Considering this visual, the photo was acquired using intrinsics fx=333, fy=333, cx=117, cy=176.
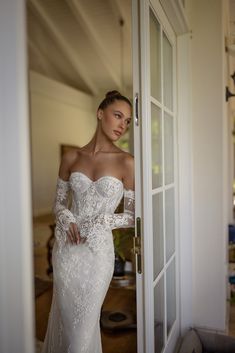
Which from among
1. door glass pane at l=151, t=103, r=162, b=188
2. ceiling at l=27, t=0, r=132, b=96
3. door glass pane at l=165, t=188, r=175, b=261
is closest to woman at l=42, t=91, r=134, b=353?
door glass pane at l=151, t=103, r=162, b=188

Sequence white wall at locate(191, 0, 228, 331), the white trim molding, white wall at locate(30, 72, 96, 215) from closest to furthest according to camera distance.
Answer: the white trim molding → white wall at locate(191, 0, 228, 331) → white wall at locate(30, 72, 96, 215)

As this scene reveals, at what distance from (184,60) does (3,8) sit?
1.70m

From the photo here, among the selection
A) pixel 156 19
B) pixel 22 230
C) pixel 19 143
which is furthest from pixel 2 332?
pixel 156 19

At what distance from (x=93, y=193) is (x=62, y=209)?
0.18 metres

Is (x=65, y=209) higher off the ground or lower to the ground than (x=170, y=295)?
higher

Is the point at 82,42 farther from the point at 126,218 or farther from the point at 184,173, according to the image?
the point at 126,218

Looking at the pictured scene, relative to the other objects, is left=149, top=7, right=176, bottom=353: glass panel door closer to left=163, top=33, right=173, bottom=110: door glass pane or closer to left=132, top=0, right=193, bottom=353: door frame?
left=163, top=33, right=173, bottom=110: door glass pane

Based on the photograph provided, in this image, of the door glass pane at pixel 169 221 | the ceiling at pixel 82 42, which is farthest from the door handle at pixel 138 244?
the ceiling at pixel 82 42

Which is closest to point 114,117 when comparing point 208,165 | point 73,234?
point 73,234

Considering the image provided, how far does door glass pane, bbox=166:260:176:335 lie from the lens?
1.96m

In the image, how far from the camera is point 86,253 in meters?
1.65

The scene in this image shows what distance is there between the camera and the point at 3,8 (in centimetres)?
72

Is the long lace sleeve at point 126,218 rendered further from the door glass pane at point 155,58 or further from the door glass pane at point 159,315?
the door glass pane at point 155,58

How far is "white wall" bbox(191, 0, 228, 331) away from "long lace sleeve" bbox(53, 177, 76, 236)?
39.2 inches
